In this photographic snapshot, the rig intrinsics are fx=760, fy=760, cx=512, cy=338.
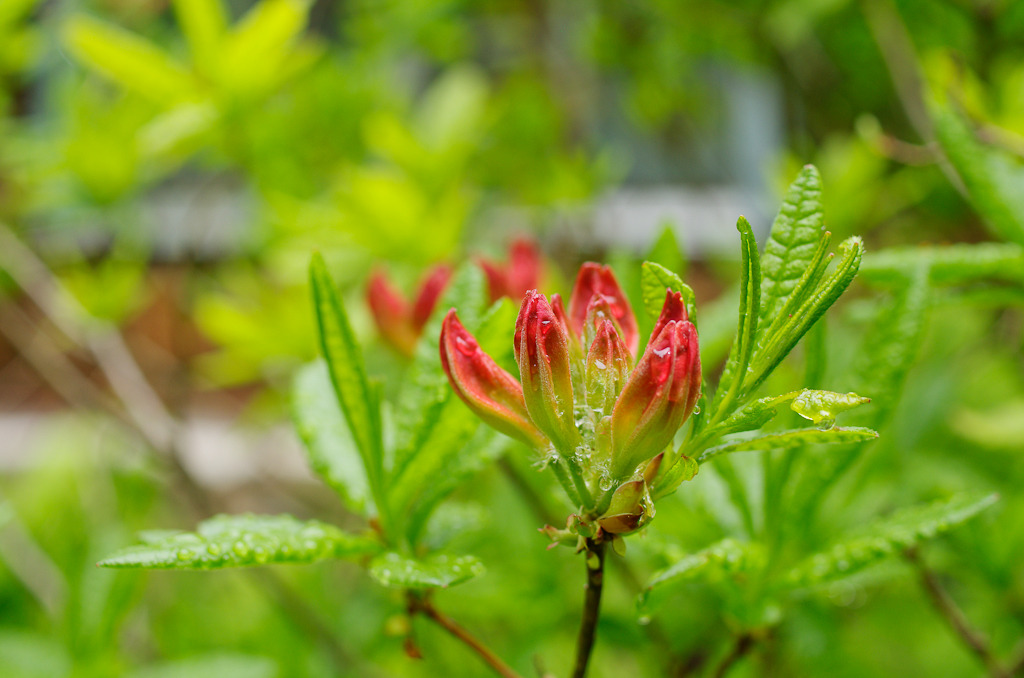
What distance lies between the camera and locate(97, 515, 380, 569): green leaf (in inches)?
14.2

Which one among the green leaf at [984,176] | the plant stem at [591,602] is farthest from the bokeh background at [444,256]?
the plant stem at [591,602]

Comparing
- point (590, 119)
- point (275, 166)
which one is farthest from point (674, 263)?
point (590, 119)

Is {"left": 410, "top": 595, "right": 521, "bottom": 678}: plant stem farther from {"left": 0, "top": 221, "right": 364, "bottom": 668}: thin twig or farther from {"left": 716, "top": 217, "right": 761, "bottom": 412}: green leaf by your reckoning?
{"left": 0, "top": 221, "right": 364, "bottom": 668}: thin twig

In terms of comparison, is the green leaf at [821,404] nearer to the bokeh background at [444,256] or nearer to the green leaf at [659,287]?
the green leaf at [659,287]

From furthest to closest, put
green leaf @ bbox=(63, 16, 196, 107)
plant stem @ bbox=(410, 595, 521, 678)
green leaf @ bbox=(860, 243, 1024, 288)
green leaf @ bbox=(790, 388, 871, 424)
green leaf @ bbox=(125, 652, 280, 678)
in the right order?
1. green leaf @ bbox=(63, 16, 196, 107)
2. green leaf @ bbox=(125, 652, 280, 678)
3. green leaf @ bbox=(860, 243, 1024, 288)
4. plant stem @ bbox=(410, 595, 521, 678)
5. green leaf @ bbox=(790, 388, 871, 424)

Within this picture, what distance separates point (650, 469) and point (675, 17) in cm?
150

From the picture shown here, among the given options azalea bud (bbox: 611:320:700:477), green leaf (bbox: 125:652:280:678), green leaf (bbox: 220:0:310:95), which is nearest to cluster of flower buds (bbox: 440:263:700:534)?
azalea bud (bbox: 611:320:700:477)

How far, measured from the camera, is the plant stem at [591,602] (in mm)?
348

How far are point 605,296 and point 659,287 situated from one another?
0.04m

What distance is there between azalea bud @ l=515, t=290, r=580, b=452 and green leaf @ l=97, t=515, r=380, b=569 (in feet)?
0.48

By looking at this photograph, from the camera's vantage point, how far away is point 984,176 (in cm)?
57

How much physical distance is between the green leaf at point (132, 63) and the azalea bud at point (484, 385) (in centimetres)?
84

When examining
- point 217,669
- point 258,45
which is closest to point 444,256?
point 258,45

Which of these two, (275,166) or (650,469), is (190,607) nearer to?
(275,166)
